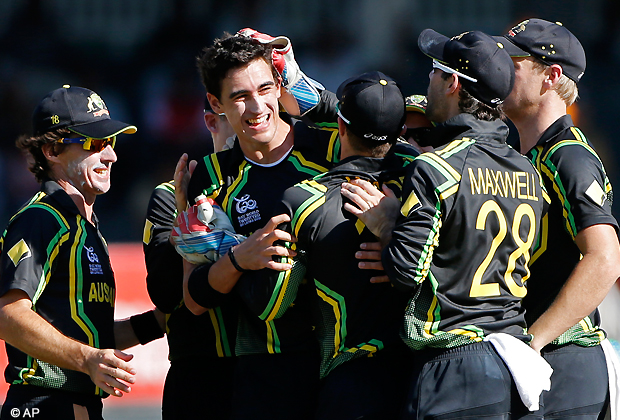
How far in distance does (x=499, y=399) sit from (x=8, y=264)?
2127mm

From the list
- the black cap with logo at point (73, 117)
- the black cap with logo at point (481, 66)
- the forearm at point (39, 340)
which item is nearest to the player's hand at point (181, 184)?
the black cap with logo at point (73, 117)

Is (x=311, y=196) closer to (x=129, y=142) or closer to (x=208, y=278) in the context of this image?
(x=208, y=278)

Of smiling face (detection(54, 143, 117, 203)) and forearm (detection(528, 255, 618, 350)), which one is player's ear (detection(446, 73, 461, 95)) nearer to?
forearm (detection(528, 255, 618, 350))

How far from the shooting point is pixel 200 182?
3451 mm

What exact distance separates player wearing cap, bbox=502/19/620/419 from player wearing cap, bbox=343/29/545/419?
27cm

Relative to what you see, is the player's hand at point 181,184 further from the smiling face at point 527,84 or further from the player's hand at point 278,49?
the smiling face at point 527,84

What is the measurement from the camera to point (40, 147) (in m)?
3.59

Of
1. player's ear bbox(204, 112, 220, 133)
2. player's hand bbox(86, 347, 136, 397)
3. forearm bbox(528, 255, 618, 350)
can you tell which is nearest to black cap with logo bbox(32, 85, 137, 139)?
player's ear bbox(204, 112, 220, 133)

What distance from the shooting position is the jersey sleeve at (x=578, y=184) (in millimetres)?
3070

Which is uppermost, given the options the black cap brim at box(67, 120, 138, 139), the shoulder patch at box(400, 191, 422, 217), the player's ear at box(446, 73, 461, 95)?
the player's ear at box(446, 73, 461, 95)

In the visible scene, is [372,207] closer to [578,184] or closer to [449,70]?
[449,70]

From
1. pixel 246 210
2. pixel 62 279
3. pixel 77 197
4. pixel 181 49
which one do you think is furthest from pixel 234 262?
pixel 181 49

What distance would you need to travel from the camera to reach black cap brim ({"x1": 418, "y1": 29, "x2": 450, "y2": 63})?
3131mm

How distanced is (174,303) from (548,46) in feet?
7.11
